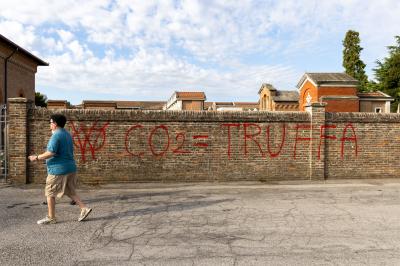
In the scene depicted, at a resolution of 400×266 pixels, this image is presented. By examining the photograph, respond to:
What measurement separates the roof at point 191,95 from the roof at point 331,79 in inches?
887

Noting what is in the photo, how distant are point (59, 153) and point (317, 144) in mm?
7996

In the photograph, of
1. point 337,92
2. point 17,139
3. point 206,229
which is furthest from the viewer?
point 337,92

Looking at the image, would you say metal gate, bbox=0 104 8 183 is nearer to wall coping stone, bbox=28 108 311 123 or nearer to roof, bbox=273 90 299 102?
wall coping stone, bbox=28 108 311 123

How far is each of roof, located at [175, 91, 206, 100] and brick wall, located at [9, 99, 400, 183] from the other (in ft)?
149

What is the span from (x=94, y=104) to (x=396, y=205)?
45.4 metres

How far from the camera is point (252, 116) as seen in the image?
11.1m

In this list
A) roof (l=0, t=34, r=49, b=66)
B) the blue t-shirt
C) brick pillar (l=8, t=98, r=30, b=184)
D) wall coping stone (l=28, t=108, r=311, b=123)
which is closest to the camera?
the blue t-shirt

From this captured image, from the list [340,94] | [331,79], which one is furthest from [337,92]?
[331,79]

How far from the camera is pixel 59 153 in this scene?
242 inches

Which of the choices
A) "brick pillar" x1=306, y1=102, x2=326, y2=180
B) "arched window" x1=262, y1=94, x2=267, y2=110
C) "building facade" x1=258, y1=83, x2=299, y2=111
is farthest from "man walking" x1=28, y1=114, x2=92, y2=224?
"arched window" x1=262, y1=94, x2=267, y2=110

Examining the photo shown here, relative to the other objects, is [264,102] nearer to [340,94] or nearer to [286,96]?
[286,96]

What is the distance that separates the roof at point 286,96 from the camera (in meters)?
51.0

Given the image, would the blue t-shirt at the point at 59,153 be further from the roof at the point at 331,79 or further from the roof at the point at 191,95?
the roof at the point at 191,95

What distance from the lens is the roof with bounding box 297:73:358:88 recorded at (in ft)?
114
